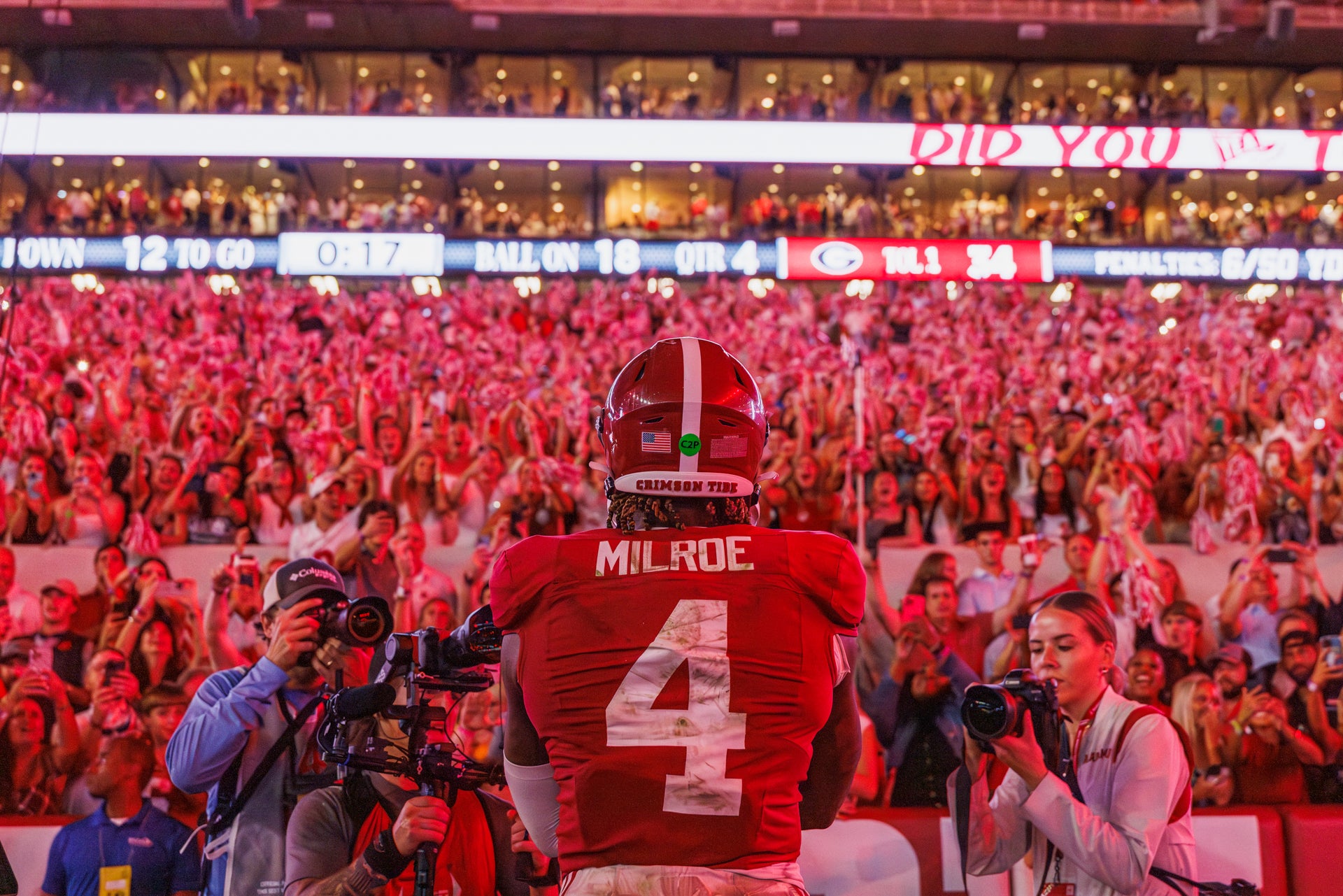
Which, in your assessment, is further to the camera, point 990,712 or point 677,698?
point 990,712

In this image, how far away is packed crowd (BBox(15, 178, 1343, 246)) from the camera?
21078 mm

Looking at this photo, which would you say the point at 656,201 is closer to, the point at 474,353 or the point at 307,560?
the point at 474,353

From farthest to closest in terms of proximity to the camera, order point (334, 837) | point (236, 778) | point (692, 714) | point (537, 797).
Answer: point (236, 778), point (334, 837), point (537, 797), point (692, 714)

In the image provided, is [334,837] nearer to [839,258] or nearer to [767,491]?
[767,491]

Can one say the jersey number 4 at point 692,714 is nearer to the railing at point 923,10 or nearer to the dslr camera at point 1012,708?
the dslr camera at point 1012,708

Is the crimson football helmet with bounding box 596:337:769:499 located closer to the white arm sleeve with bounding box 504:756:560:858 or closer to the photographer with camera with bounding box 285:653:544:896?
the white arm sleeve with bounding box 504:756:560:858

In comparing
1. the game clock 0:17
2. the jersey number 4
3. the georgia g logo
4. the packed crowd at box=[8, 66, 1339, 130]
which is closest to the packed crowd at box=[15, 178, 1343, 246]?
the game clock 0:17

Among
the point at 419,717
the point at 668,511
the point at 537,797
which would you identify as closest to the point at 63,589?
the point at 419,717

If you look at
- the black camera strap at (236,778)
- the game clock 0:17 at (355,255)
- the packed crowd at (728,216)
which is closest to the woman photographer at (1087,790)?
the black camera strap at (236,778)

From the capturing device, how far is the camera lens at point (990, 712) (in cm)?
266

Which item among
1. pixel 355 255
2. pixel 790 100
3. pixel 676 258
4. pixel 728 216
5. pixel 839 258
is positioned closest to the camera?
pixel 355 255

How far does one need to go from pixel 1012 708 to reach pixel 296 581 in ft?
6.77

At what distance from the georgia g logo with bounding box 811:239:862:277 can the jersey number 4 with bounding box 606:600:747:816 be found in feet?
61.4

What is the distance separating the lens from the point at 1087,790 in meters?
3.15
